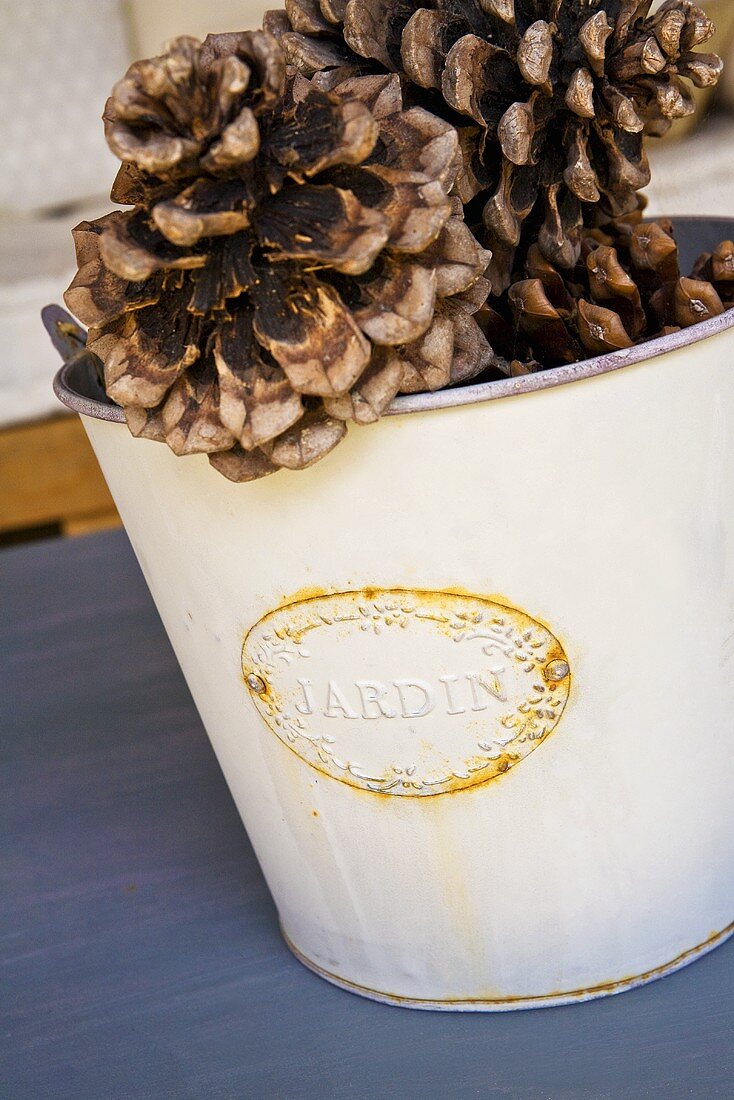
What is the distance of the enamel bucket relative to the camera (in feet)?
1.13

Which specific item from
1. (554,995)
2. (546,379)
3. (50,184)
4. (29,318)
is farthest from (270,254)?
(50,184)

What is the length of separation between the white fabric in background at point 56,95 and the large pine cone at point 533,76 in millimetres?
1107

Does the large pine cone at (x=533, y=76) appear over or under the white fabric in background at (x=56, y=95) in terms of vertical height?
over

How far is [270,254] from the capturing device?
32cm

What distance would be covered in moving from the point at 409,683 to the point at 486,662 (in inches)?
1.1

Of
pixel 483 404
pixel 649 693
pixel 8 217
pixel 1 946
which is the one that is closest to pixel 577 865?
pixel 649 693

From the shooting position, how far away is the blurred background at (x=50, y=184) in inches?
50.5

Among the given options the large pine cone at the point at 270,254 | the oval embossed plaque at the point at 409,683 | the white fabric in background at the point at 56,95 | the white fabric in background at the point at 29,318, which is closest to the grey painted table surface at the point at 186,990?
the oval embossed plaque at the point at 409,683

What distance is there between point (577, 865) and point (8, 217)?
129 centimetres

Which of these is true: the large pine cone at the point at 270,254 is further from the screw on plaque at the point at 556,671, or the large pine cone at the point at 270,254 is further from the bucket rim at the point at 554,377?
the screw on plaque at the point at 556,671

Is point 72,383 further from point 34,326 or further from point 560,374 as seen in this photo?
point 34,326

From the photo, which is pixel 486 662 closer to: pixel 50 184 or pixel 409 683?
pixel 409 683

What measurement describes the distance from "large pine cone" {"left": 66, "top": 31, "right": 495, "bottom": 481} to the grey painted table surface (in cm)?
25

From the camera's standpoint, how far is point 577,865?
41cm
